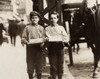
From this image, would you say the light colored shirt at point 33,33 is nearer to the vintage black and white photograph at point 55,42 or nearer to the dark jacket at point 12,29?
the vintage black and white photograph at point 55,42

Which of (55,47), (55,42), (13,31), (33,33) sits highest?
(33,33)

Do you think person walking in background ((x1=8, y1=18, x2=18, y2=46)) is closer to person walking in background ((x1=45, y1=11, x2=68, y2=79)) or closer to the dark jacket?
the dark jacket

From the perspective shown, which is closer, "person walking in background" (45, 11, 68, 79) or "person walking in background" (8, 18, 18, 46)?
"person walking in background" (45, 11, 68, 79)

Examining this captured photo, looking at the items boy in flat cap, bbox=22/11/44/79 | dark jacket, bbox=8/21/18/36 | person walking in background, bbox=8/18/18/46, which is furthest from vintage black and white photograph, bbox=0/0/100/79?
dark jacket, bbox=8/21/18/36

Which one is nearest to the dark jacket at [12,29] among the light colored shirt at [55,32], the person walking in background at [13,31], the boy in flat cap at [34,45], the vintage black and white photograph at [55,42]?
the person walking in background at [13,31]

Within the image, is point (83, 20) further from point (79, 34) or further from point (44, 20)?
point (44, 20)

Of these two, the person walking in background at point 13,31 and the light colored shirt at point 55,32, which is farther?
the person walking in background at point 13,31

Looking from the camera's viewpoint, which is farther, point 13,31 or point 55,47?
point 13,31

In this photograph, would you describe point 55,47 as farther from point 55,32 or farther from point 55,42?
point 55,32

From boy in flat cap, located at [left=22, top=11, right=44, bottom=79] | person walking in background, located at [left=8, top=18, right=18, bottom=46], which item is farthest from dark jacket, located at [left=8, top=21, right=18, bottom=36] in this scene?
boy in flat cap, located at [left=22, top=11, right=44, bottom=79]

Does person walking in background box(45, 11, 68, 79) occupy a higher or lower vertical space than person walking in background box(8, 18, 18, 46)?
higher

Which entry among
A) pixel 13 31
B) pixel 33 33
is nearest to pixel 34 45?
pixel 33 33

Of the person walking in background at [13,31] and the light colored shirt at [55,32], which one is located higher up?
the light colored shirt at [55,32]

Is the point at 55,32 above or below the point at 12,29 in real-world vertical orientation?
above
